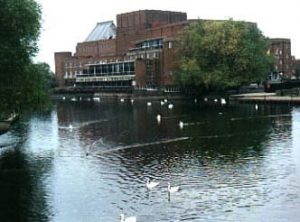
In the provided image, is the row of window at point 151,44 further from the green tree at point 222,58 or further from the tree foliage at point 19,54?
the tree foliage at point 19,54

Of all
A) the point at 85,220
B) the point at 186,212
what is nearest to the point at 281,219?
the point at 186,212

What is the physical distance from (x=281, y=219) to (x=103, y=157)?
22538 millimetres

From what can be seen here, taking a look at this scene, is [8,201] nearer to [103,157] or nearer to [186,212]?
[186,212]

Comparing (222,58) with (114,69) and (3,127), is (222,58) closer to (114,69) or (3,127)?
(3,127)

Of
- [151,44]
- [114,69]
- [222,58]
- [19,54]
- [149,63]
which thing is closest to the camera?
[19,54]

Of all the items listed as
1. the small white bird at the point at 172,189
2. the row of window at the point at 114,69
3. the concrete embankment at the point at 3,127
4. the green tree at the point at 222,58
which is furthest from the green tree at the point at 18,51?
the row of window at the point at 114,69

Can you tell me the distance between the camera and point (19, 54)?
1751 inches

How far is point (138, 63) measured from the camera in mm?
168750

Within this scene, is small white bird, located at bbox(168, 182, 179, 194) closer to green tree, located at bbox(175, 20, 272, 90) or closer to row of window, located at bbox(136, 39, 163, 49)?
green tree, located at bbox(175, 20, 272, 90)

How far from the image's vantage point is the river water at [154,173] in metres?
29.2

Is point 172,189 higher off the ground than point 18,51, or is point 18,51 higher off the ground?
point 18,51

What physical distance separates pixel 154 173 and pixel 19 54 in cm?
1450

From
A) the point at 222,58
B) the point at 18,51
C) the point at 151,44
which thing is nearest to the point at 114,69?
the point at 151,44

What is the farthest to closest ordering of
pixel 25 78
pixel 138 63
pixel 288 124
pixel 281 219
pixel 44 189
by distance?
1. pixel 138 63
2. pixel 288 124
3. pixel 25 78
4. pixel 44 189
5. pixel 281 219
